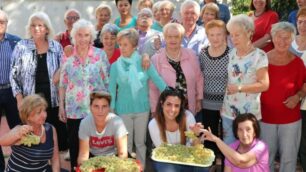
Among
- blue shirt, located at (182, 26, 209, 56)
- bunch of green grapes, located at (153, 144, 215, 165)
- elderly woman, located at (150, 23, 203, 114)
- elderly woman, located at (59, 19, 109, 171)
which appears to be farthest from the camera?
blue shirt, located at (182, 26, 209, 56)

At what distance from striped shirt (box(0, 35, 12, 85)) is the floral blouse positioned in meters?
0.69

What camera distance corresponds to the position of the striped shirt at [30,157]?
3.85 metres

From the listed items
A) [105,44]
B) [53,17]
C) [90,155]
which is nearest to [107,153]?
[90,155]

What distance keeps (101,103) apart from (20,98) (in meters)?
1.13

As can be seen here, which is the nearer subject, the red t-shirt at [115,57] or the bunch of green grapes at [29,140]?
the bunch of green grapes at [29,140]

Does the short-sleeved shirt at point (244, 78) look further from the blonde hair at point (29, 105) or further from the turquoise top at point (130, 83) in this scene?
the blonde hair at point (29, 105)

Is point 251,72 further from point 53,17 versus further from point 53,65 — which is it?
point 53,17

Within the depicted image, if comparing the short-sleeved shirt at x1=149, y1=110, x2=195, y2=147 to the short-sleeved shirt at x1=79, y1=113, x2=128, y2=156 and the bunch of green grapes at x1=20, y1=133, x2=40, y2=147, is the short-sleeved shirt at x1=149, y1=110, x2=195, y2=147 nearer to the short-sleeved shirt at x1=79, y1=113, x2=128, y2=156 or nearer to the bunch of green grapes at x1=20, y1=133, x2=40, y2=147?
the short-sleeved shirt at x1=79, y1=113, x2=128, y2=156

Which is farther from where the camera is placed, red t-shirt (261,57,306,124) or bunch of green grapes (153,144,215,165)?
red t-shirt (261,57,306,124)

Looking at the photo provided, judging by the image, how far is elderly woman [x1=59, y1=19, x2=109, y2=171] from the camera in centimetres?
443

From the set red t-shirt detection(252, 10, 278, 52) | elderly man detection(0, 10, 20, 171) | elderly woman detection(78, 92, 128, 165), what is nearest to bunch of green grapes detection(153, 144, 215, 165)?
elderly woman detection(78, 92, 128, 165)

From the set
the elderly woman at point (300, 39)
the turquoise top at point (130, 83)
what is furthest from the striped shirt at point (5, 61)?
the elderly woman at point (300, 39)

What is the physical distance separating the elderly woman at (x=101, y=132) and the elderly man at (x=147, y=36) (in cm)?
127

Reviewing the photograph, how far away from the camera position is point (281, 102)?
4195 millimetres
